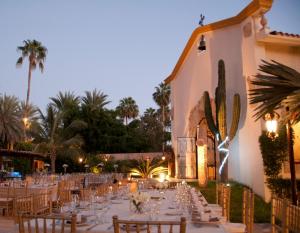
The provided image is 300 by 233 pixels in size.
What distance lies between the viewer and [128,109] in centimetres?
4925

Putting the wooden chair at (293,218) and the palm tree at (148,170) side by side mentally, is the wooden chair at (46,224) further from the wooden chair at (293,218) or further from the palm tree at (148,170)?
the palm tree at (148,170)

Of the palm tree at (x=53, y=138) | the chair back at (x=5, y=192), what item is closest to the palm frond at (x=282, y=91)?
the chair back at (x=5, y=192)

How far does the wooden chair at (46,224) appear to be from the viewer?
11.5 feet

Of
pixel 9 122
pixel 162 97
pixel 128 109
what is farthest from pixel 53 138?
pixel 128 109

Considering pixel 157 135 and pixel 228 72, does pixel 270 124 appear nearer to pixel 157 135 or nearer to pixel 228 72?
pixel 228 72

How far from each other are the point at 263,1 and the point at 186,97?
9055mm

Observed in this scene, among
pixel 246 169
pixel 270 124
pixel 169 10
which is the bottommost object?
pixel 246 169

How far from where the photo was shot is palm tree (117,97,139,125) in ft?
161

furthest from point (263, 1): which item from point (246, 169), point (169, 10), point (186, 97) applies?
point (169, 10)

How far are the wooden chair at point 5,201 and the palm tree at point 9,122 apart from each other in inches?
733

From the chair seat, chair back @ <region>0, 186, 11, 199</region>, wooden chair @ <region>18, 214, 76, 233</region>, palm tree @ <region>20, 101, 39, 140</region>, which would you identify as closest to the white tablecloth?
wooden chair @ <region>18, 214, 76, 233</region>

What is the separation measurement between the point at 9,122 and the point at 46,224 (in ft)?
86.6

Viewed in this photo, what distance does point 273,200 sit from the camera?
4684 millimetres

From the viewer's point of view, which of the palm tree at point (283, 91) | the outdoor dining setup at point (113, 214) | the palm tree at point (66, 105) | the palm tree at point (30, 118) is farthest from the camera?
the palm tree at point (66, 105)
